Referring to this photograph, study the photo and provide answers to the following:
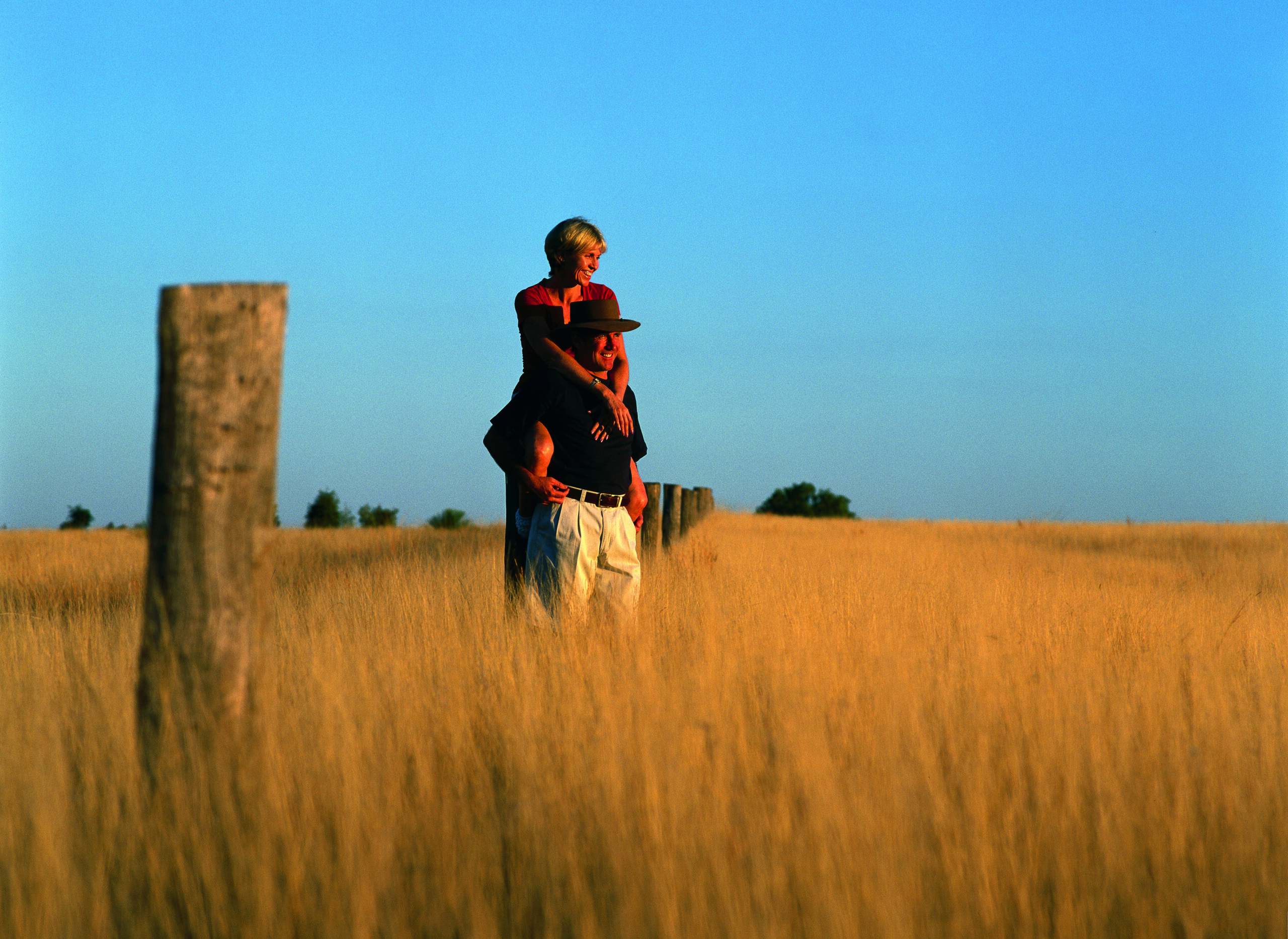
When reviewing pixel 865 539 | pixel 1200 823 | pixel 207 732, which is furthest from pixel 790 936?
pixel 865 539

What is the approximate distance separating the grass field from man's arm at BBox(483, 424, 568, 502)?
0.68 metres

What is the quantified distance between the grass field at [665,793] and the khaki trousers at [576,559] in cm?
18

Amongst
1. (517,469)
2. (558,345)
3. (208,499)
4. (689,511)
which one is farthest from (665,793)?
(689,511)

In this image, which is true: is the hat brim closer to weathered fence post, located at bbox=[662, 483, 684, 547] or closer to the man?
the man

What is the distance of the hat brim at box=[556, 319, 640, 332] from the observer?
15.5 feet

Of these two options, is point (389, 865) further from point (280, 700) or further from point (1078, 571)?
point (1078, 571)

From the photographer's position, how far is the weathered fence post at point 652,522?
39.6 feet

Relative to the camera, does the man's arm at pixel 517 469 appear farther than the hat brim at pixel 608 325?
No

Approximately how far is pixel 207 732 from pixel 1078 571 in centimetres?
1199

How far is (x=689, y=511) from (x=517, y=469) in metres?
15.0

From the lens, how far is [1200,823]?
3.20 metres

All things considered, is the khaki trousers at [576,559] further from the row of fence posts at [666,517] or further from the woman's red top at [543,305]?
the row of fence posts at [666,517]


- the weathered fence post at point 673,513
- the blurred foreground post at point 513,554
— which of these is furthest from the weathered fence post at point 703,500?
the blurred foreground post at point 513,554

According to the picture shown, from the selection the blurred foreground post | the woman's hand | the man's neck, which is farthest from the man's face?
the blurred foreground post
